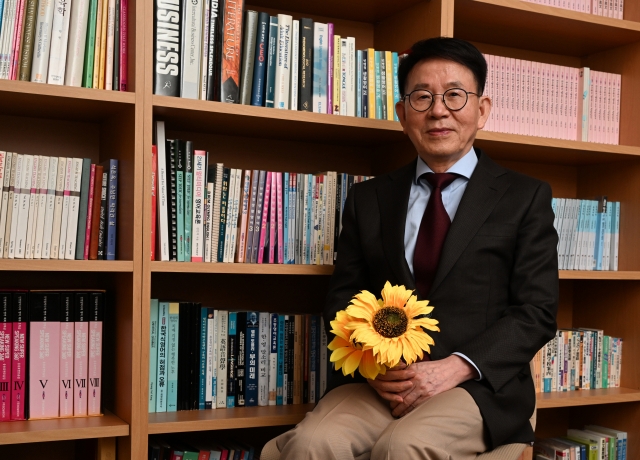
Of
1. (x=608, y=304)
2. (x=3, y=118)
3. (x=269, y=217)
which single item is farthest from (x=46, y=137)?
(x=608, y=304)

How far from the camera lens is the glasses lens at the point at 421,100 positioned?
74.9 inches

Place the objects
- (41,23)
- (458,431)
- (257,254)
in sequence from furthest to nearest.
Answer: (257,254)
(41,23)
(458,431)

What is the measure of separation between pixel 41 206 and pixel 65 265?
17 centimetres

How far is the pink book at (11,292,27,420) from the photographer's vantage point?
1.87 m

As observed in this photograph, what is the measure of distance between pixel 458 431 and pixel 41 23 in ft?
4.71

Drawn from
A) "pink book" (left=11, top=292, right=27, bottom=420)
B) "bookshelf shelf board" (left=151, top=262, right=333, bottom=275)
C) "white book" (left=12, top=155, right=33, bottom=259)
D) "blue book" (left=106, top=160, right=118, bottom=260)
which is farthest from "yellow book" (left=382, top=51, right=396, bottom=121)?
"pink book" (left=11, top=292, right=27, bottom=420)

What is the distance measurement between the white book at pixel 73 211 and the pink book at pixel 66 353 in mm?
122

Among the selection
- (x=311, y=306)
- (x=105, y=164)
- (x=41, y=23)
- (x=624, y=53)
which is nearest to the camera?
(x=41, y=23)

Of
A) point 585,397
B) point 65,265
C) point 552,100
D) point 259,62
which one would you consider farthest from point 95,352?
point 552,100

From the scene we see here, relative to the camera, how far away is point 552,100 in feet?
8.39

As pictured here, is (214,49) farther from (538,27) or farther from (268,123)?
(538,27)

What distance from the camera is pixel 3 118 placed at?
2.09 m

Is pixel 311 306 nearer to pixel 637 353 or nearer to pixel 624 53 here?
pixel 637 353

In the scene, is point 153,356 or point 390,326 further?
point 153,356
